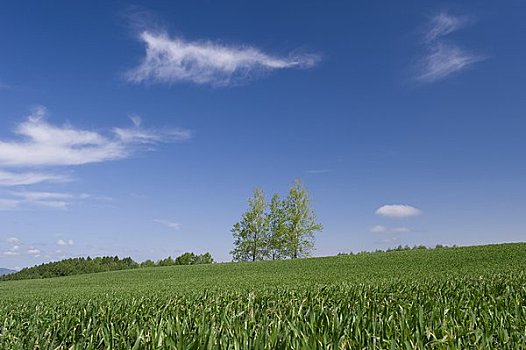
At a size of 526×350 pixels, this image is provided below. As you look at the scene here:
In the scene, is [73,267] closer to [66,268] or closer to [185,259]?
[66,268]

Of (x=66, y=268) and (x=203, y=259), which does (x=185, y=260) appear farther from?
(x=66, y=268)

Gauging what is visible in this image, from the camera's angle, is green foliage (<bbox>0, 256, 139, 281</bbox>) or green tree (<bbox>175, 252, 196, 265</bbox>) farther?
green tree (<bbox>175, 252, 196, 265</bbox>)

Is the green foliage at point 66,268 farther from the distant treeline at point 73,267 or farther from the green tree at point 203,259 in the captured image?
the green tree at point 203,259

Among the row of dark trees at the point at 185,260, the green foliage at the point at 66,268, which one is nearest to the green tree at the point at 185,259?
the row of dark trees at the point at 185,260

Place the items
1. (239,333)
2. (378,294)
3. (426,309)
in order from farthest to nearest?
(378,294), (426,309), (239,333)

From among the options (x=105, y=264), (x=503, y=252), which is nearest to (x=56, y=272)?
(x=105, y=264)

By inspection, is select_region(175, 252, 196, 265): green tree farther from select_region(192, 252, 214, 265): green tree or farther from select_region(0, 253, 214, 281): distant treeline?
select_region(0, 253, 214, 281): distant treeline

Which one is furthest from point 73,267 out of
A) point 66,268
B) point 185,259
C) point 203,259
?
point 203,259

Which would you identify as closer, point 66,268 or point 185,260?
point 66,268

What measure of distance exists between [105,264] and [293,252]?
28.3 m

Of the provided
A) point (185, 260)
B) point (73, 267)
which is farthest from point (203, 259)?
point (73, 267)

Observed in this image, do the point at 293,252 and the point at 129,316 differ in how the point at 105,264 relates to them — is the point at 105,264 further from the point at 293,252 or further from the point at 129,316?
the point at 129,316

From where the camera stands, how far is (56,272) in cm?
5666

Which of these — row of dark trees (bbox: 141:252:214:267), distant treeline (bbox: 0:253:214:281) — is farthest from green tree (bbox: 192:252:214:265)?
distant treeline (bbox: 0:253:214:281)
